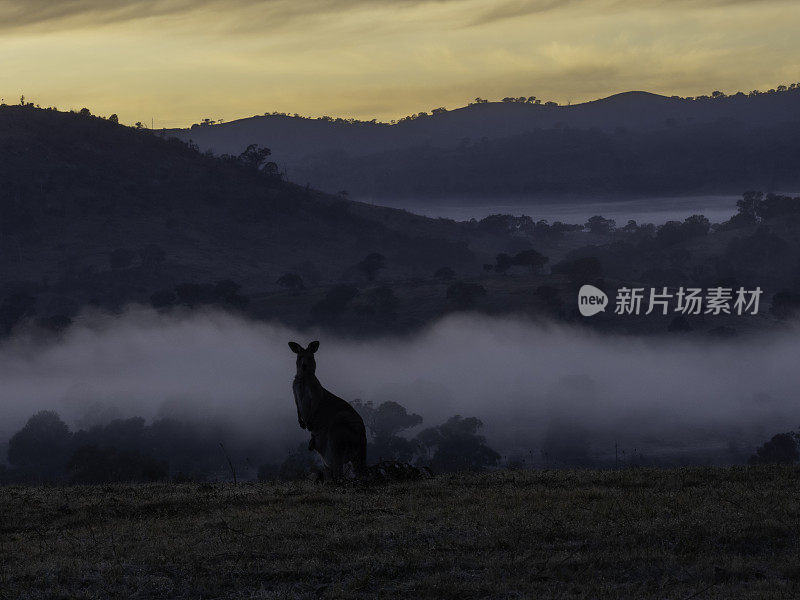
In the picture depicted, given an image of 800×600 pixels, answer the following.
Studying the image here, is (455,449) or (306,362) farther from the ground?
(306,362)

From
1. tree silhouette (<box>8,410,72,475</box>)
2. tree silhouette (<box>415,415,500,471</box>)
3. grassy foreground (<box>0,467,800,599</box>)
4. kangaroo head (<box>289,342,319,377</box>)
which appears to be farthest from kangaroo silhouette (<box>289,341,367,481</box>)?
tree silhouette (<box>8,410,72,475</box>)

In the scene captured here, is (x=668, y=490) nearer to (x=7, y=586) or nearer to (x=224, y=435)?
(x=7, y=586)

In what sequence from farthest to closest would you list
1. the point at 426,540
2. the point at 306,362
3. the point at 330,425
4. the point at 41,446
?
the point at 41,446
the point at 306,362
the point at 330,425
the point at 426,540

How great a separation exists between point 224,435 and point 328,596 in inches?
5907

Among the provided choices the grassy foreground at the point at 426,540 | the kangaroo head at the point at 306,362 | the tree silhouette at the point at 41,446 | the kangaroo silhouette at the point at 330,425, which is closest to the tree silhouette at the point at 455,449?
the tree silhouette at the point at 41,446

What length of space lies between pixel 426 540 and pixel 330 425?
551 centimetres

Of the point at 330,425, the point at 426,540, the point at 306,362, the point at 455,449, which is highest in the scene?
the point at 306,362

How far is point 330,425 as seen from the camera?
61.2ft

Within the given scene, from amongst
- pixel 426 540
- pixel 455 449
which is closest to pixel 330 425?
pixel 426 540

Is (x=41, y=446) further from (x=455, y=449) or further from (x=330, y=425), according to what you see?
(x=330, y=425)

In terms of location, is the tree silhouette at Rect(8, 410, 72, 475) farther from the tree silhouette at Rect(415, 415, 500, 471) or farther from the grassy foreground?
the grassy foreground

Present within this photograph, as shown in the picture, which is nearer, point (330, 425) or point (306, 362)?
point (330, 425)

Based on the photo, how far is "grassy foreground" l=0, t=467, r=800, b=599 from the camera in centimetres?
1147

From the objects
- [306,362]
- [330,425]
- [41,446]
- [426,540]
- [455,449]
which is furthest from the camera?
[41,446]
